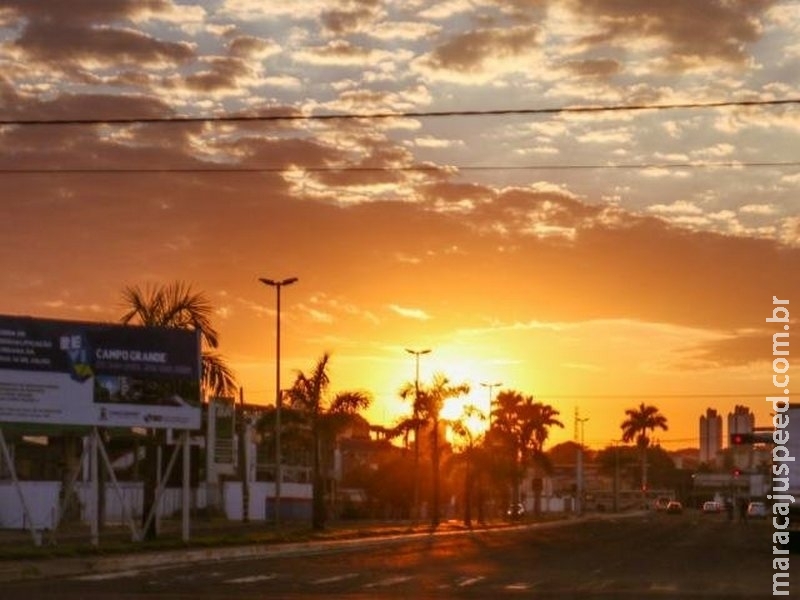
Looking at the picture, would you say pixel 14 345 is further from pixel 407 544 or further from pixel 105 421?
pixel 407 544

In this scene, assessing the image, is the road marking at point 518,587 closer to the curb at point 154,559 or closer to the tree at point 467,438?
the curb at point 154,559

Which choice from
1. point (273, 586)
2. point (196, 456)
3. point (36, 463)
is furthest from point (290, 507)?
point (273, 586)

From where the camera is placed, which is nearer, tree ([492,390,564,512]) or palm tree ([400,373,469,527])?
palm tree ([400,373,469,527])

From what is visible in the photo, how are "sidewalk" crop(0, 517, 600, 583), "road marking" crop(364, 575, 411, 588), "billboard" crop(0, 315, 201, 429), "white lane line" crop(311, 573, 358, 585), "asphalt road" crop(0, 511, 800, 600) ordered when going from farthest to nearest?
"billboard" crop(0, 315, 201, 429), "sidewalk" crop(0, 517, 600, 583), "white lane line" crop(311, 573, 358, 585), "road marking" crop(364, 575, 411, 588), "asphalt road" crop(0, 511, 800, 600)

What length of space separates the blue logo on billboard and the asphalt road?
6.75 meters

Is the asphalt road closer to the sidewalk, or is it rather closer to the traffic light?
the sidewalk

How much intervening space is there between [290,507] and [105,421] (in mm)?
48611

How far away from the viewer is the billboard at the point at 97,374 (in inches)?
1423

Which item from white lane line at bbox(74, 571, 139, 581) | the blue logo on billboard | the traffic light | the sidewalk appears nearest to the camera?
white lane line at bbox(74, 571, 139, 581)

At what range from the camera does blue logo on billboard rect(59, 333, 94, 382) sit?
1460 inches

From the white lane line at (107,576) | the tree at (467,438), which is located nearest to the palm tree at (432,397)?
the tree at (467,438)

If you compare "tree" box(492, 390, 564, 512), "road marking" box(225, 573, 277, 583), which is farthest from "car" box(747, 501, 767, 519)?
"road marking" box(225, 573, 277, 583)

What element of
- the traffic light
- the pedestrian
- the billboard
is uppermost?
the billboard

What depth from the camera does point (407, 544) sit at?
47750 millimetres
